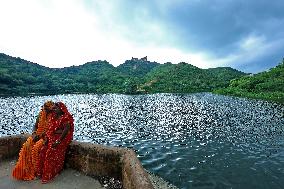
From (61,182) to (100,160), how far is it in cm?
98

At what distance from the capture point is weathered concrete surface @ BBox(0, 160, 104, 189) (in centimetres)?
649

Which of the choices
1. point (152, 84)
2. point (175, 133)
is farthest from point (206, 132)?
point (152, 84)

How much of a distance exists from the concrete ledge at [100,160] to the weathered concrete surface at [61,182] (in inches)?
8.6

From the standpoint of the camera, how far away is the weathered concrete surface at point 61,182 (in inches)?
255

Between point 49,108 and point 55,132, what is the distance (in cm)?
65

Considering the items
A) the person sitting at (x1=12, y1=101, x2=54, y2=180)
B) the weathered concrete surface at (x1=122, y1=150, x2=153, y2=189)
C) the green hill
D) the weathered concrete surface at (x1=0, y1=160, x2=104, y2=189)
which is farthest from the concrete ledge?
the green hill

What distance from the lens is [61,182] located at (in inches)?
263

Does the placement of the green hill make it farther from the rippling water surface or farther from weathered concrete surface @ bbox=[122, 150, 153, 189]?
weathered concrete surface @ bbox=[122, 150, 153, 189]

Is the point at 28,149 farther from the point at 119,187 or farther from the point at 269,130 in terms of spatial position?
the point at 269,130

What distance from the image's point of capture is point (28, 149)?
6.79m

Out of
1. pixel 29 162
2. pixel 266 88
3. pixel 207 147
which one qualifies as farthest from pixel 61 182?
pixel 266 88

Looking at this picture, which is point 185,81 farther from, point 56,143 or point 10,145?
point 56,143

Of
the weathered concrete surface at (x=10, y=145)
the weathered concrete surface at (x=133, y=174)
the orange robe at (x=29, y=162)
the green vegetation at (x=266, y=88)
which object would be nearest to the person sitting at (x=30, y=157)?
the orange robe at (x=29, y=162)

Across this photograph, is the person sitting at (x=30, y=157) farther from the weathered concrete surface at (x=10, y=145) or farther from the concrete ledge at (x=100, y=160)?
the weathered concrete surface at (x=10, y=145)
